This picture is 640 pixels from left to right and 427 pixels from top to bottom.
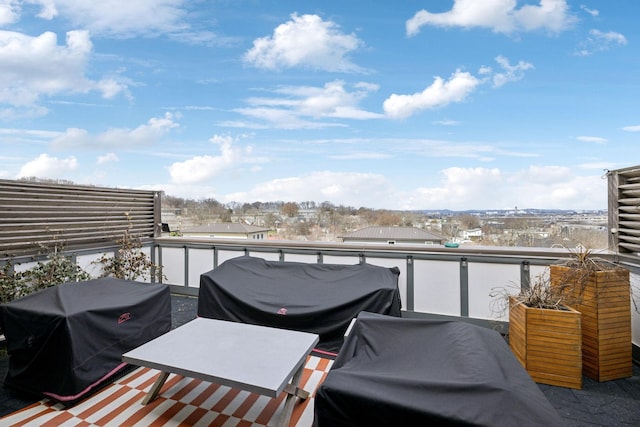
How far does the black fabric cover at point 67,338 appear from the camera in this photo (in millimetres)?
2189

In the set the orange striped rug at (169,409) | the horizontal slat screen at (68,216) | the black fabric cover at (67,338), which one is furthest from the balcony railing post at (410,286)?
A: the horizontal slat screen at (68,216)

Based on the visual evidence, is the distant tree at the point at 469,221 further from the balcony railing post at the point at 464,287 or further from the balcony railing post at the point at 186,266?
the balcony railing post at the point at 186,266

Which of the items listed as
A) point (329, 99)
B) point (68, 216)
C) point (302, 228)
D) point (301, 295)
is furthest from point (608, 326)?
point (68, 216)

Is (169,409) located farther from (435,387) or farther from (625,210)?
(625,210)

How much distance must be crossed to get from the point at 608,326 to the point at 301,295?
2.67m

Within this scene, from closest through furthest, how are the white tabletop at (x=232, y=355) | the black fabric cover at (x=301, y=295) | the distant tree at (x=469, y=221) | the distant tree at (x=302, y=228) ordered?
the white tabletop at (x=232, y=355)
the black fabric cover at (x=301, y=295)
the distant tree at (x=469, y=221)
the distant tree at (x=302, y=228)

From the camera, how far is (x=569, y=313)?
2430 mm

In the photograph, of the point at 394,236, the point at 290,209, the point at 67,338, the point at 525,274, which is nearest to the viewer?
the point at 67,338

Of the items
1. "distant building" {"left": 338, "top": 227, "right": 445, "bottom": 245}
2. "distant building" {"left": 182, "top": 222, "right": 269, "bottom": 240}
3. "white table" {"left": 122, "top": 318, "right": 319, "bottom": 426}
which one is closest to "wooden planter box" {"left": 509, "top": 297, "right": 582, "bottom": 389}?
"distant building" {"left": 338, "top": 227, "right": 445, "bottom": 245}

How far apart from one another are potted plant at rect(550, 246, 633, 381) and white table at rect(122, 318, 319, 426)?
7.72 feet

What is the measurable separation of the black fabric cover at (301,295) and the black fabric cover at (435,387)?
3.45 feet

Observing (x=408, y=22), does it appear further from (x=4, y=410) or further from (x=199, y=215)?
(x=4, y=410)

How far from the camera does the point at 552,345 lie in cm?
249

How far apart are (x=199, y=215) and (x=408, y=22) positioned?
178 inches
